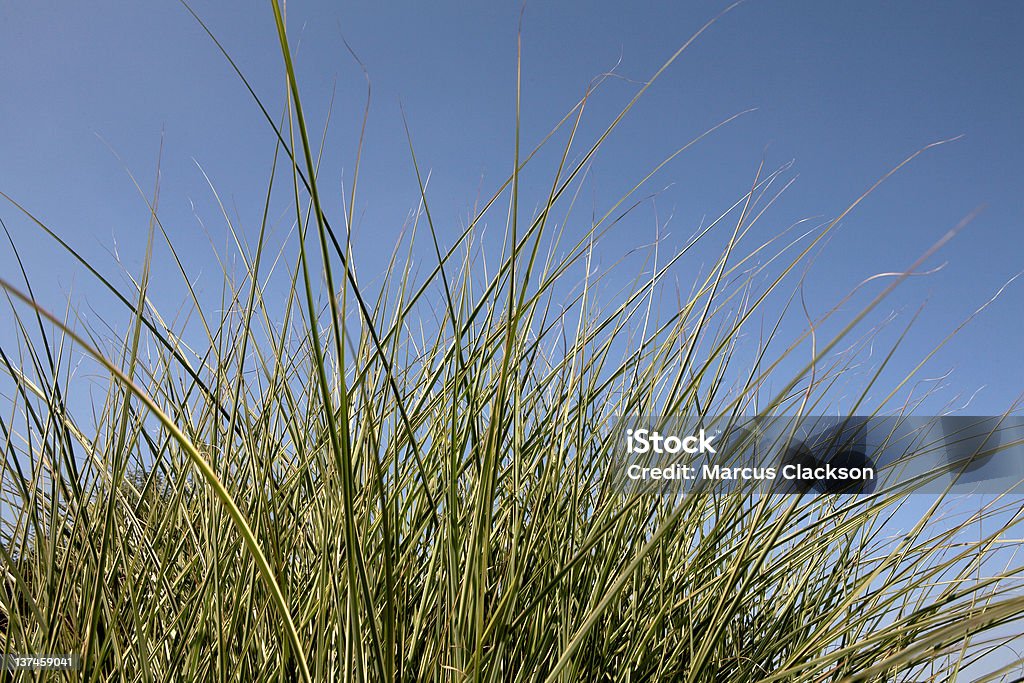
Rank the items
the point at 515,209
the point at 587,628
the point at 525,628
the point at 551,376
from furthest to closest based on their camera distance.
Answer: the point at 551,376 < the point at 525,628 < the point at 515,209 < the point at 587,628

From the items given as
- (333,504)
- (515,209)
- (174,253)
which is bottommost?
(333,504)

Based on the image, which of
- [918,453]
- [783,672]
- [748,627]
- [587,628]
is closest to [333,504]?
[587,628]

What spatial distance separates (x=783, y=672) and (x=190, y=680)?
58cm

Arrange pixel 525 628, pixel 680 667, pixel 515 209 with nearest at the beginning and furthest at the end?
pixel 515 209, pixel 525 628, pixel 680 667

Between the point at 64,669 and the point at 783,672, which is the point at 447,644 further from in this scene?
the point at 64,669

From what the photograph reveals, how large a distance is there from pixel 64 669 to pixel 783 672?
2.53 ft

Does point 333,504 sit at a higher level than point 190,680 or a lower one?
higher

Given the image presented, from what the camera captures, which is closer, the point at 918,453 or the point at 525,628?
the point at 525,628

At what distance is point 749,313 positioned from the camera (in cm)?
90

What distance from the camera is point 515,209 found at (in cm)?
63

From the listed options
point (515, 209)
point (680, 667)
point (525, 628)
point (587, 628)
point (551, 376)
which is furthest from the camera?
point (551, 376)

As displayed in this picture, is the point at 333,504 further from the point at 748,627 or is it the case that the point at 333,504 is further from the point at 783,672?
the point at 748,627

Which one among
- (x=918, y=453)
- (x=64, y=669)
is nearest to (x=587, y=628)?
(x=64, y=669)

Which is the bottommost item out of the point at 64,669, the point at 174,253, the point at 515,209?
the point at 64,669
